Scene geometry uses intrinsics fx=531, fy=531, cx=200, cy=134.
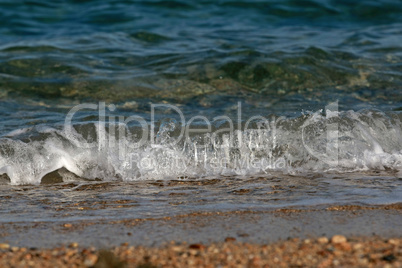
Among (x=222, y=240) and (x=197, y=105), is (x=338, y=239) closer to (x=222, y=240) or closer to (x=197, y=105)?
(x=222, y=240)

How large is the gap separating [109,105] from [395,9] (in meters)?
6.25

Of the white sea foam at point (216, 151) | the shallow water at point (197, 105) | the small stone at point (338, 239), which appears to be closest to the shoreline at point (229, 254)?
the small stone at point (338, 239)

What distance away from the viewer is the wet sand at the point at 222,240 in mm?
2162

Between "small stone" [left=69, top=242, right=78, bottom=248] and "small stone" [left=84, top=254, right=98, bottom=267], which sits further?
"small stone" [left=69, top=242, right=78, bottom=248]

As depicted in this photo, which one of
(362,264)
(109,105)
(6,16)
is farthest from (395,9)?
(362,264)

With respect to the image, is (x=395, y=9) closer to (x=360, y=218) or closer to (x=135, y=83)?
(x=135, y=83)

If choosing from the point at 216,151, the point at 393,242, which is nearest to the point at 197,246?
the point at 393,242

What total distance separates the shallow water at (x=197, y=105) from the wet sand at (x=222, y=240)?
208mm

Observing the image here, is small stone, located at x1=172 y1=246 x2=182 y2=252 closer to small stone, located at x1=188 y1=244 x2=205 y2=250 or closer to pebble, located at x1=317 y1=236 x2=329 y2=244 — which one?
small stone, located at x1=188 y1=244 x2=205 y2=250

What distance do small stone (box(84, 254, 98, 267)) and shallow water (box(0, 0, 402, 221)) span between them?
26.1 inches

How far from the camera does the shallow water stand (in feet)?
11.3

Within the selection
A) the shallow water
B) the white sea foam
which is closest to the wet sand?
the shallow water

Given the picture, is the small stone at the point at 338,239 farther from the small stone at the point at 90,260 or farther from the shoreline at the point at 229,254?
the small stone at the point at 90,260

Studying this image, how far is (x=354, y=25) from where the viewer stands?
9.02 metres
